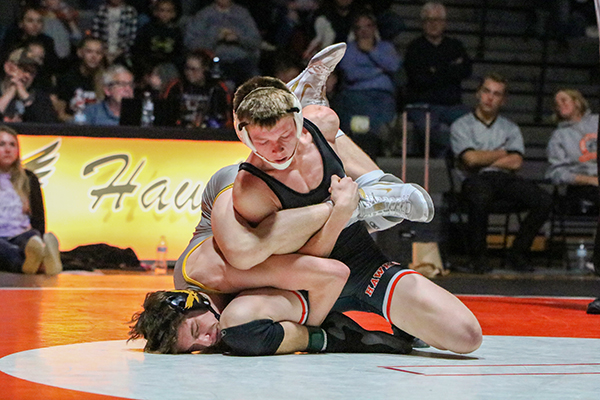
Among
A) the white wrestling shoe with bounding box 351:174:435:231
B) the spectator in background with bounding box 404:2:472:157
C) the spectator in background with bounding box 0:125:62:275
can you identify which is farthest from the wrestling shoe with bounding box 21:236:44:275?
the spectator in background with bounding box 404:2:472:157

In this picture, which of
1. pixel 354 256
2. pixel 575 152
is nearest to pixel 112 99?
pixel 575 152

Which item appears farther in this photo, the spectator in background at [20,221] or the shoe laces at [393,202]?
the spectator in background at [20,221]

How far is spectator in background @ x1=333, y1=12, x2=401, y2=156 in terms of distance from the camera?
7.10 m

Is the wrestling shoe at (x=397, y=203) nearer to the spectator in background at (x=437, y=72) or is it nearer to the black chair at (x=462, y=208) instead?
the black chair at (x=462, y=208)

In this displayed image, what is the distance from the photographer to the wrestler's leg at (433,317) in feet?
9.39

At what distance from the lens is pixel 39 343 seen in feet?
9.65

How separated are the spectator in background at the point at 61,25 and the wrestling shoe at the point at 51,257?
233 centimetres

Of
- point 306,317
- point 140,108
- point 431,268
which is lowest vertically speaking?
point 431,268

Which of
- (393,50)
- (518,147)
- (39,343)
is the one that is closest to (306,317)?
(39,343)

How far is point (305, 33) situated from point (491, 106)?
187 cm

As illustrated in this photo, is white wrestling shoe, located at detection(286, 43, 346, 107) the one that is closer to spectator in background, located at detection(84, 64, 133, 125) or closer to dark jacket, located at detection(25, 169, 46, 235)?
dark jacket, located at detection(25, 169, 46, 235)

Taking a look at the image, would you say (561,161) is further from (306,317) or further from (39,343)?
(39,343)

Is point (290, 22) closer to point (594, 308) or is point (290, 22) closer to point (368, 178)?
point (594, 308)

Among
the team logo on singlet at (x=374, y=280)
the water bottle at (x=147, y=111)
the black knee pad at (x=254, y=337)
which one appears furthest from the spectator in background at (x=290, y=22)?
the black knee pad at (x=254, y=337)
